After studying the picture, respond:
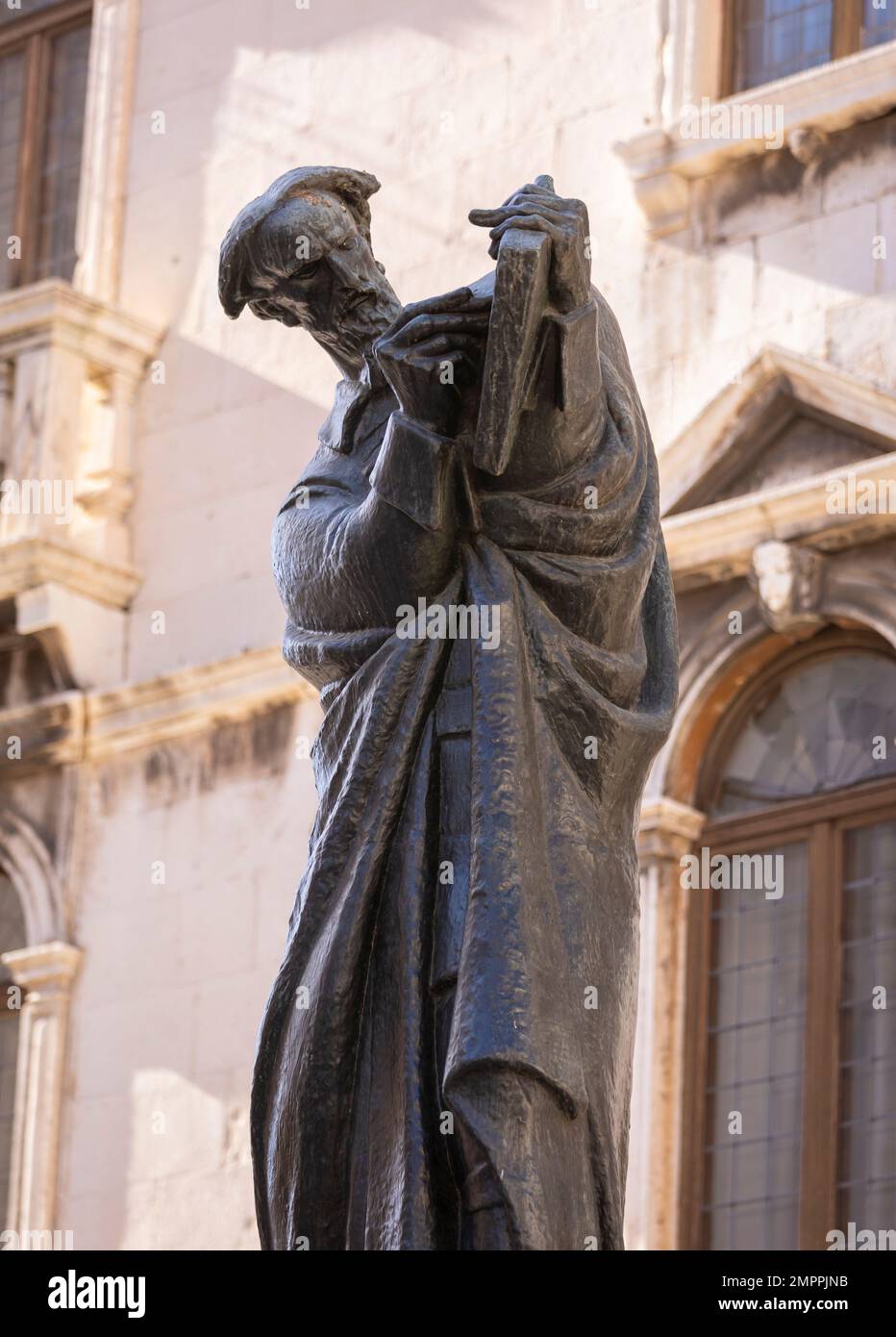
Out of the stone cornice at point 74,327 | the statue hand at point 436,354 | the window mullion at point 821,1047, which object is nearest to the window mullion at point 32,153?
the stone cornice at point 74,327

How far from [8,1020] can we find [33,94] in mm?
4219

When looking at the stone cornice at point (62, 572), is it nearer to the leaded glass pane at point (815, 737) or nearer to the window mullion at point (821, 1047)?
the leaded glass pane at point (815, 737)

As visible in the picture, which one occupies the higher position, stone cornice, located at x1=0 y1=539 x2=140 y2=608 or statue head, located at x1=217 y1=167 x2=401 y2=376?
stone cornice, located at x1=0 y1=539 x2=140 y2=608

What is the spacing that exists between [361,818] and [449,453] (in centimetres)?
49

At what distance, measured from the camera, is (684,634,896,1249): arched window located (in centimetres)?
1105

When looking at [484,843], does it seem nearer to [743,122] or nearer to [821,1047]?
[821,1047]

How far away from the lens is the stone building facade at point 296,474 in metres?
11.4

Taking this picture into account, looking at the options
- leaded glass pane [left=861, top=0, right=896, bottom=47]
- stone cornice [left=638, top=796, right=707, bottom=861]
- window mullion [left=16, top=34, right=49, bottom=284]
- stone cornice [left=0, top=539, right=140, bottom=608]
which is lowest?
stone cornice [left=638, top=796, right=707, bottom=861]

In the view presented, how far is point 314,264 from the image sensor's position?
5.04 m

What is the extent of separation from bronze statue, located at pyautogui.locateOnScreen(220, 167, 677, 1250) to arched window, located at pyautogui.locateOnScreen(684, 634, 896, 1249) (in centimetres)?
633

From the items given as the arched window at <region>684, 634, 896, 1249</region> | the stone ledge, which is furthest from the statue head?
the stone ledge

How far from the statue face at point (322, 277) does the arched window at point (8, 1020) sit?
352 inches

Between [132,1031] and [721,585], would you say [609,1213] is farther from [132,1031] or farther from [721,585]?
[132,1031]

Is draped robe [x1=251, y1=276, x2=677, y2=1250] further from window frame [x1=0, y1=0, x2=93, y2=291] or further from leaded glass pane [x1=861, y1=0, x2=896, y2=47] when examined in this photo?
window frame [x1=0, y1=0, x2=93, y2=291]
